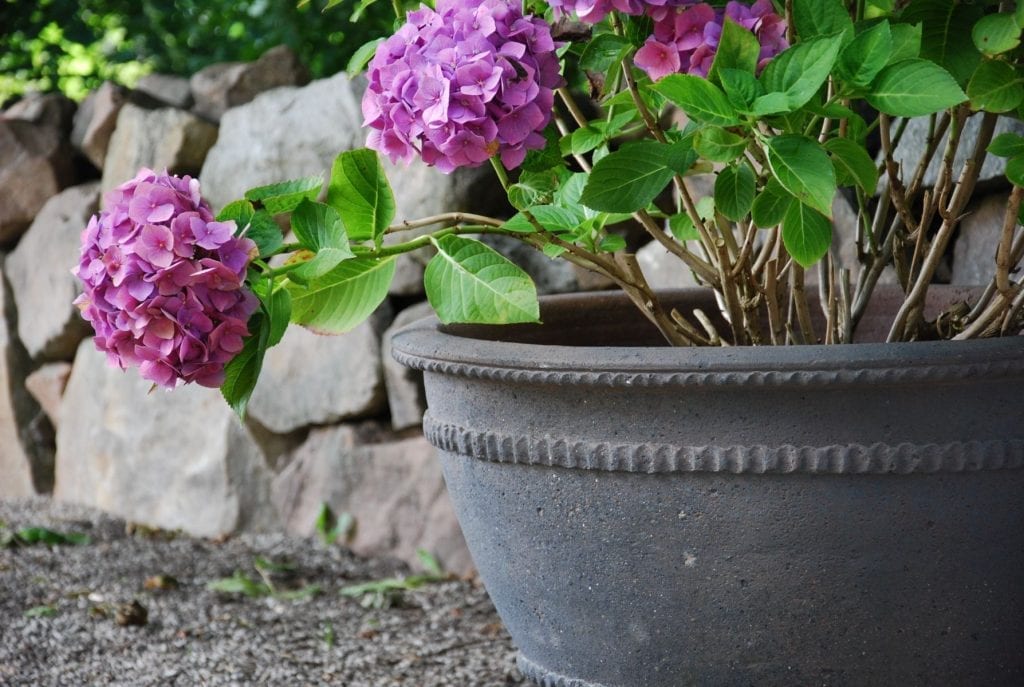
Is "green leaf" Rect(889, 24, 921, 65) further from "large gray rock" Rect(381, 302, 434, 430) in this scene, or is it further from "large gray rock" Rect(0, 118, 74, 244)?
"large gray rock" Rect(0, 118, 74, 244)

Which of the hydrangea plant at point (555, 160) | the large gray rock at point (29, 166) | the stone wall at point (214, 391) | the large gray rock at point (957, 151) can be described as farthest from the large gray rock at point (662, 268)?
the large gray rock at point (29, 166)

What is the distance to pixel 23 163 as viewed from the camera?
8.78 feet

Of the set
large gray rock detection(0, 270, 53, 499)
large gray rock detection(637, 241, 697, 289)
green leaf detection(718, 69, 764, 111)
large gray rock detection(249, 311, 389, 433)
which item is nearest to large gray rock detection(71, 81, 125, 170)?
large gray rock detection(0, 270, 53, 499)

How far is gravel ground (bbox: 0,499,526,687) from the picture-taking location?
5.17 ft

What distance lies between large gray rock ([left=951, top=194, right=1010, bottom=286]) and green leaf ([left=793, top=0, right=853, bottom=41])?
75 cm

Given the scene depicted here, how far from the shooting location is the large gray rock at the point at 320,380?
7.09 ft

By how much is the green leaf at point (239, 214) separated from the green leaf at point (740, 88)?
45cm

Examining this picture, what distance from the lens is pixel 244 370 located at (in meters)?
1.07

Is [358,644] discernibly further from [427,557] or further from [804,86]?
[804,86]

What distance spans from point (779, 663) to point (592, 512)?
0.21 meters

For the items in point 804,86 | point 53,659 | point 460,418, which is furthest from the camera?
point 53,659

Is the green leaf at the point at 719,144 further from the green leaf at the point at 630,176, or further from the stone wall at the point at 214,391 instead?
the stone wall at the point at 214,391

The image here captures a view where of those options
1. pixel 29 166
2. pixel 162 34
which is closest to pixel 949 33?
pixel 29 166

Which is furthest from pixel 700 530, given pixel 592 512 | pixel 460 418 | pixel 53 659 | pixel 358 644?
pixel 53 659
